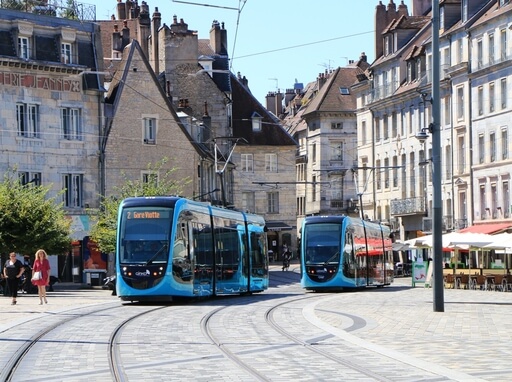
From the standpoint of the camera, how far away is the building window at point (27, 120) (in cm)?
6112

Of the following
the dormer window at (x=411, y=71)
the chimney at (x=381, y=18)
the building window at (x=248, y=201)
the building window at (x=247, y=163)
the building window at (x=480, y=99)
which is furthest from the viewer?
the building window at (x=248, y=201)

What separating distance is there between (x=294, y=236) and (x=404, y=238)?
18.9 metres

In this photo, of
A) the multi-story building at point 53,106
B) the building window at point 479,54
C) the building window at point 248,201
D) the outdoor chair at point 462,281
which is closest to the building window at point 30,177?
the multi-story building at point 53,106

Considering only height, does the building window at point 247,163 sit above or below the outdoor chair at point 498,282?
above

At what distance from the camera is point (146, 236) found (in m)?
35.8

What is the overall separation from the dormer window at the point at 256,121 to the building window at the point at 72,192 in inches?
1509

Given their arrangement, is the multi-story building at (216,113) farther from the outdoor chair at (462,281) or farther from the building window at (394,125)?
the outdoor chair at (462,281)

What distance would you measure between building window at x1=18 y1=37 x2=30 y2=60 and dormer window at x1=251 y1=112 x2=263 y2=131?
41.2 meters

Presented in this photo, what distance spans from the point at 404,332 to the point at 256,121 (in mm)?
78315

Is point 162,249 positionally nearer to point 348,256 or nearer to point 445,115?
point 348,256

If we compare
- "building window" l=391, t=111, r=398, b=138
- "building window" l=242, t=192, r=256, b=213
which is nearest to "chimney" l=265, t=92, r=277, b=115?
"building window" l=242, t=192, r=256, b=213

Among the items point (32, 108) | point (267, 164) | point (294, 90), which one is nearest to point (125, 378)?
point (32, 108)

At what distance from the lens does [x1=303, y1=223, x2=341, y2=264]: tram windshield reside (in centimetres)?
4769

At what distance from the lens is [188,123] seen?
7719 centimetres
